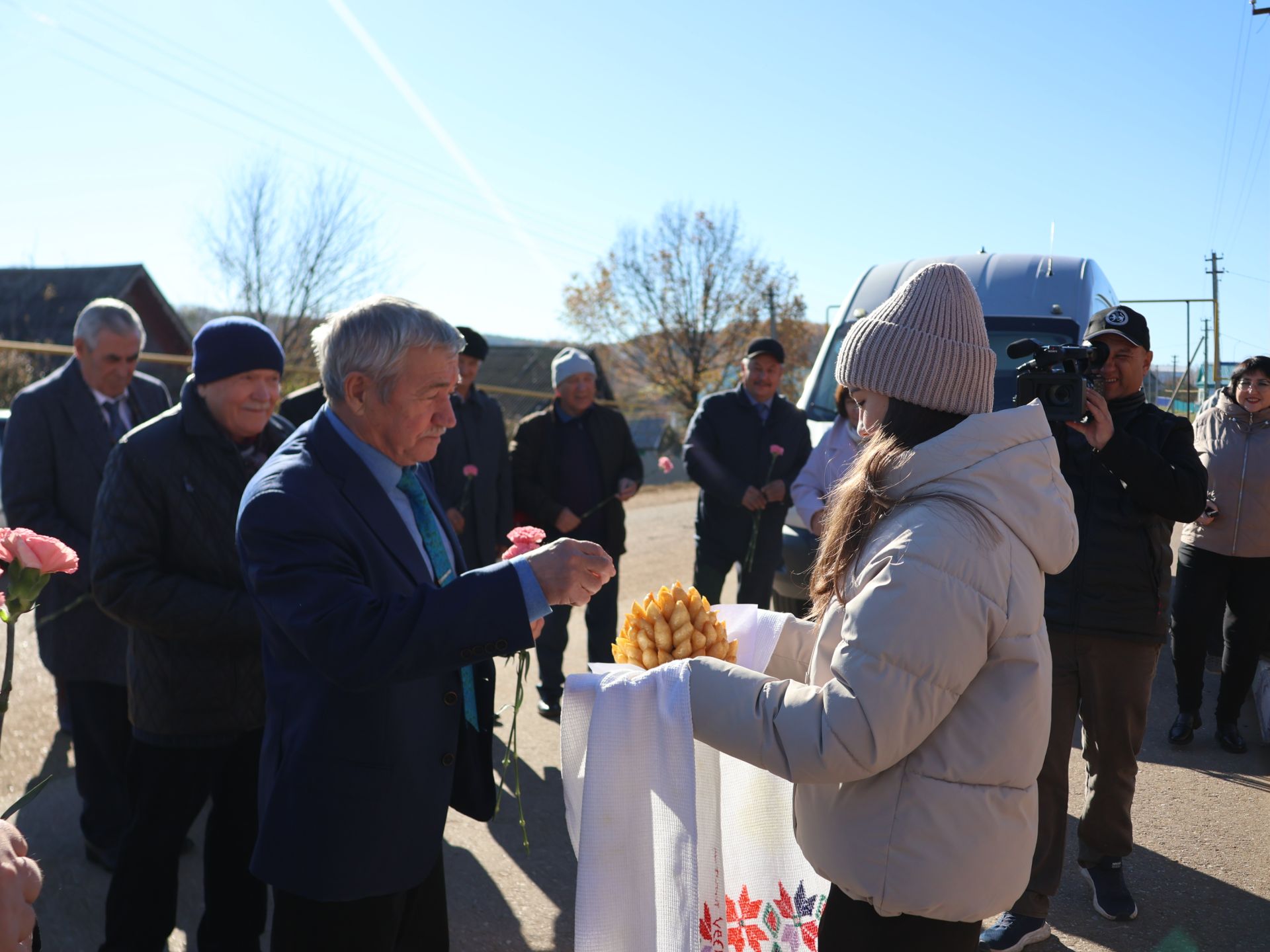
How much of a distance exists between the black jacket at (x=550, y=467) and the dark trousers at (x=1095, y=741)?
322 cm

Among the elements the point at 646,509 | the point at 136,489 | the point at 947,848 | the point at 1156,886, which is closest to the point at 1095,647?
the point at 1156,886

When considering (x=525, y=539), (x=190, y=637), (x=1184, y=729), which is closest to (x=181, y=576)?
(x=190, y=637)

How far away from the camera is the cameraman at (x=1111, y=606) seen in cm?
347

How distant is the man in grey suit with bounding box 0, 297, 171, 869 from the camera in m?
4.02

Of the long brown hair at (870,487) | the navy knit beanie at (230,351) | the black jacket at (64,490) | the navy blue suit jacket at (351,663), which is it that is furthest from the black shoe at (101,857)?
the long brown hair at (870,487)

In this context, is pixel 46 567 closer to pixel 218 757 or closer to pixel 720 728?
pixel 720 728

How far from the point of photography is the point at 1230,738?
5492 mm

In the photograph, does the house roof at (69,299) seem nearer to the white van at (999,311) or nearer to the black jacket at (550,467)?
the black jacket at (550,467)

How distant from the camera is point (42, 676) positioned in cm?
613

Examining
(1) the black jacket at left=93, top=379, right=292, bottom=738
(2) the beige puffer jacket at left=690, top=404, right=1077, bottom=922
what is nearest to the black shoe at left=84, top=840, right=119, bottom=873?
(1) the black jacket at left=93, top=379, right=292, bottom=738

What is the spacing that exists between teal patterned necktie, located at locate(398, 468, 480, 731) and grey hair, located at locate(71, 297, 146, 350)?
9.38 feet

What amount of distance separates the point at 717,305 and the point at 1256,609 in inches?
1448

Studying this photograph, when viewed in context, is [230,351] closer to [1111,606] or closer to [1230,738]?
[1111,606]

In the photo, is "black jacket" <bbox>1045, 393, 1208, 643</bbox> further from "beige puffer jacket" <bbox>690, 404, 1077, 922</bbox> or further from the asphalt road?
"beige puffer jacket" <bbox>690, 404, 1077, 922</bbox>
